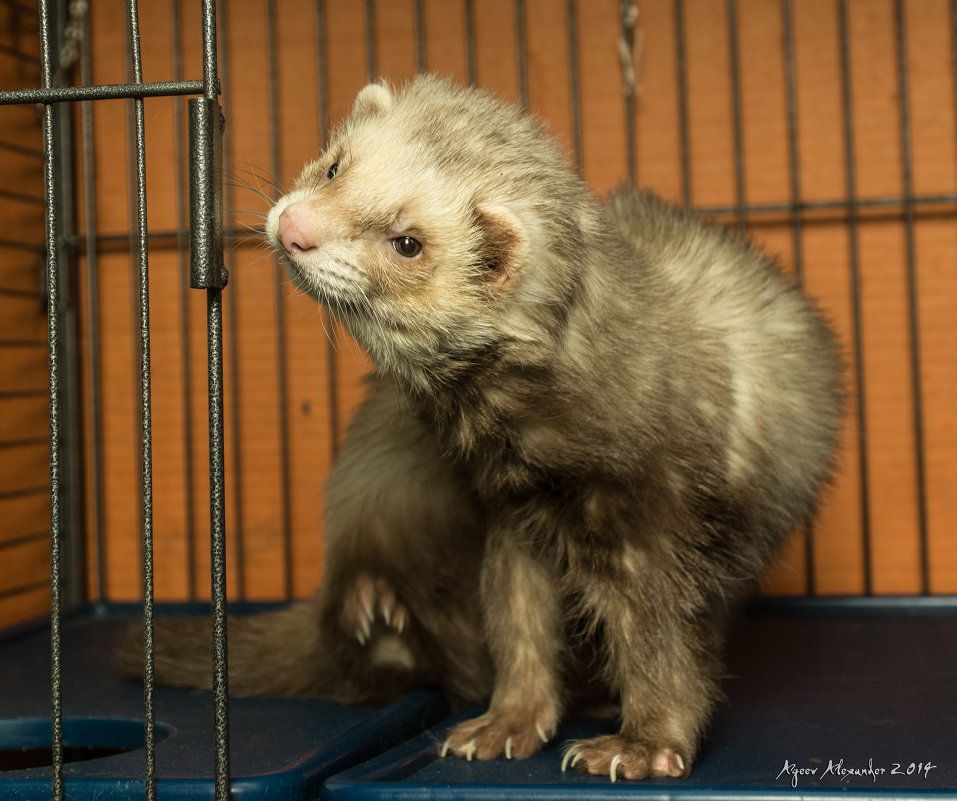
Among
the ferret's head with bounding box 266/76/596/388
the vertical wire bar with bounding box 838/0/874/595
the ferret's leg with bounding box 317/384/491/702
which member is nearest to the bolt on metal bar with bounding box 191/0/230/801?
the ferret's head with bounding box 266/76/596/388

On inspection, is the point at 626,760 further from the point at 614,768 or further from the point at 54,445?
the point at 54,445

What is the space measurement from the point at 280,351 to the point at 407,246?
106 cm

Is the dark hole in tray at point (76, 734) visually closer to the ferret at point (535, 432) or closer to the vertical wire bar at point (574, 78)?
the ferret at point (535, 432)

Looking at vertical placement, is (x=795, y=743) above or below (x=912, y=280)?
below

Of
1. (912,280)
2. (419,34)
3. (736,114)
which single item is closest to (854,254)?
(912,280)

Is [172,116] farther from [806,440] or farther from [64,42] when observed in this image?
[806,440]

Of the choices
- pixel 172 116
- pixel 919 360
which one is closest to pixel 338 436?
pixel 172 116

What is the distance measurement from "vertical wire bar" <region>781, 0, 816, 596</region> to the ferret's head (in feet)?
3.18

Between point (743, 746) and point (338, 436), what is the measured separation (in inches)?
44.5

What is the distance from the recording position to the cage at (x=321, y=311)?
198cm

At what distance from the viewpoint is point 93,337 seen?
2.16 m

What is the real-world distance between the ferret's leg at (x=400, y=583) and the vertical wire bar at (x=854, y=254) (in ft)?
2.84

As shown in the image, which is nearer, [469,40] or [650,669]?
[650,669]

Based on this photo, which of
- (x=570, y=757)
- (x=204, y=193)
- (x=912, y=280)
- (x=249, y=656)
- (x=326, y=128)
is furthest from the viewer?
(x=326, y=128)
